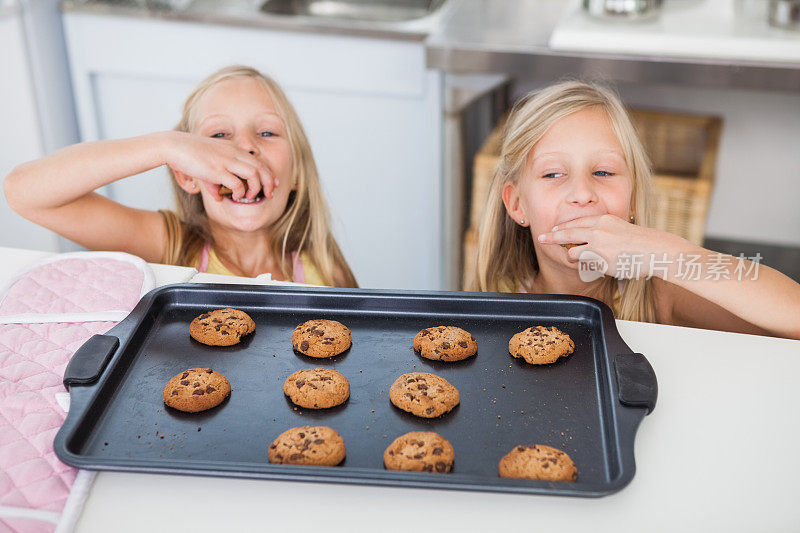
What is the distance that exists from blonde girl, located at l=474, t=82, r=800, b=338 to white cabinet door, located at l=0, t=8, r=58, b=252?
1.53 metres

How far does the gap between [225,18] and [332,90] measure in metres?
0.35

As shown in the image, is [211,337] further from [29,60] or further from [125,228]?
[29,60]

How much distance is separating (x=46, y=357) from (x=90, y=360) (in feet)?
0.29

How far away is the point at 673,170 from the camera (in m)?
2.46

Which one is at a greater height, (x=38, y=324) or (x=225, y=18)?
(x=225, y=18)

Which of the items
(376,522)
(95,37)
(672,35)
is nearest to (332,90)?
(95,37)

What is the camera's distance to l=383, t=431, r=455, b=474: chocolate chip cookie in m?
0.74

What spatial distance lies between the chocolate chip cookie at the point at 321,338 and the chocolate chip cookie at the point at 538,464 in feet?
0.90

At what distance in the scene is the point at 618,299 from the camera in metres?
1.33

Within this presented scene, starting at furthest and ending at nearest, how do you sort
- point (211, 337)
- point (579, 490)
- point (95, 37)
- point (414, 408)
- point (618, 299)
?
point (95, 37)
point (618, 299)
point (211, 337)
point (414, 408)
point (579, 490)

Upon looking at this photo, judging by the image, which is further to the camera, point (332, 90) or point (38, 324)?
point (332, 90)

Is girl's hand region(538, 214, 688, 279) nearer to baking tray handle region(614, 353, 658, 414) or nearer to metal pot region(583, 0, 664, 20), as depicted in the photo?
baking tray handle region(614, 353, 658, 414)

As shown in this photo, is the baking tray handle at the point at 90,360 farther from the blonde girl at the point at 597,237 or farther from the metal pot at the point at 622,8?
the metal pot at the point at 622,8

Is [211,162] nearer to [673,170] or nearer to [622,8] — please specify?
[622,8]
